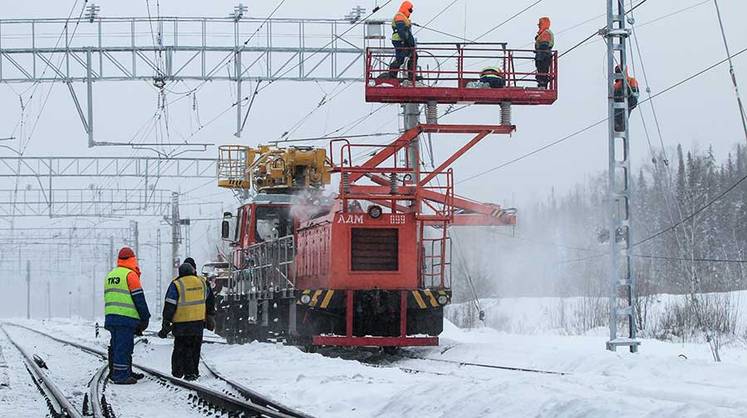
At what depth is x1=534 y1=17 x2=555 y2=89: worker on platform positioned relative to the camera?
20.9 meters

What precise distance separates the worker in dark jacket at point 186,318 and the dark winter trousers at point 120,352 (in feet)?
1.71

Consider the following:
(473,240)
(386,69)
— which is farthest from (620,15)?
(473,240)

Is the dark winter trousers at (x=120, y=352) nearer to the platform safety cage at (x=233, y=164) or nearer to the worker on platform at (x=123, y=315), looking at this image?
the worker on platform at (x=123, y=315)

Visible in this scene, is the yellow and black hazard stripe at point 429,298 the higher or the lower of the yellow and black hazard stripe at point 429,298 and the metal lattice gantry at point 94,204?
the lower

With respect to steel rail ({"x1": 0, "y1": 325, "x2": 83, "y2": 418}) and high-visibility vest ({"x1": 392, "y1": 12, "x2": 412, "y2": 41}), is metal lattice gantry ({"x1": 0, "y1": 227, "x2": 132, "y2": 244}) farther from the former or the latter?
steel rail ({"x1": 0, "y1": 325, "x2": 83, "y2": 418})

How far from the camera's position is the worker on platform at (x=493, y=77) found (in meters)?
20.7

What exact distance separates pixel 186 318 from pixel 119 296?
38.5 inches

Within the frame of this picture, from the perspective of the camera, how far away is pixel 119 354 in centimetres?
1448

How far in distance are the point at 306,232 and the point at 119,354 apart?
7587mm

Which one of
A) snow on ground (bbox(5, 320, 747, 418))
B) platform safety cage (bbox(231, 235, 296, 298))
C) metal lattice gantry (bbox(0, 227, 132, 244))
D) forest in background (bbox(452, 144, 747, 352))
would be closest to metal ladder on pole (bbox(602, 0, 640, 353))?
snow on ground (bbox(5, 320, 747, 418))

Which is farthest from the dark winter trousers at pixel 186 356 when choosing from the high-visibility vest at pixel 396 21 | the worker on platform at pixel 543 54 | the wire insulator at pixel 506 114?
the worker on platform at pixel 543 54

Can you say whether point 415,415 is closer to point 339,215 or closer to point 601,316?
point 339,215

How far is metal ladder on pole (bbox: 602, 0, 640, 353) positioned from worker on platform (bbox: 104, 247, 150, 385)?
Result: 769 cm

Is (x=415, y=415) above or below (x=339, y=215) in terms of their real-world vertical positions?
below
